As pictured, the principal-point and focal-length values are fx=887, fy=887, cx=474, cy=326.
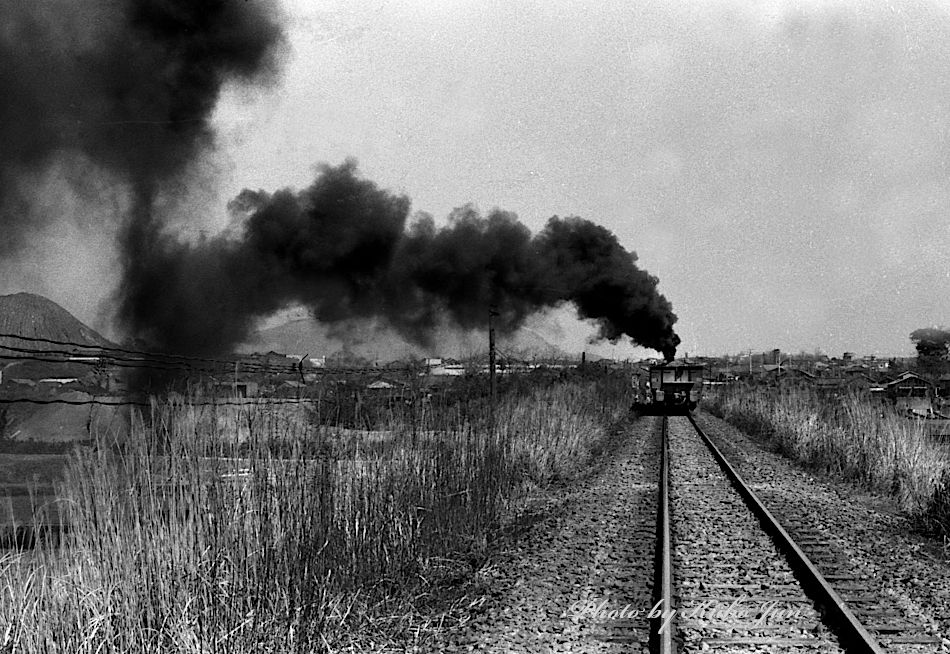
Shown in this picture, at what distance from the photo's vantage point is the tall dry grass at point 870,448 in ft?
40.0

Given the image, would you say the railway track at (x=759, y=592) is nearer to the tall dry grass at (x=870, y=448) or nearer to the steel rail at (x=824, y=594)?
the steel rail at (x=824, y=594)

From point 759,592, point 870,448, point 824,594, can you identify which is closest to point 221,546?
point 759,592

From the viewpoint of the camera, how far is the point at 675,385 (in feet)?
124

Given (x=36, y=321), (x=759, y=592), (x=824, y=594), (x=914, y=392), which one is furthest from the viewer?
(x=914, y=392)

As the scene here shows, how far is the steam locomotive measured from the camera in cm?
3756

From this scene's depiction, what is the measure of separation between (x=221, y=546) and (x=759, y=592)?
184 inches

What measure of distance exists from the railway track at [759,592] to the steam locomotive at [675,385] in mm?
25249

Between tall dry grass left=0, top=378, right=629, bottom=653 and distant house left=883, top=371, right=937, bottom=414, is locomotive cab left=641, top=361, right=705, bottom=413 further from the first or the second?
tall dry grass left=0, top=378, right=629, bottom=653

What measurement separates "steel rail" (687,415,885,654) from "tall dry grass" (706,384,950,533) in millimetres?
1896

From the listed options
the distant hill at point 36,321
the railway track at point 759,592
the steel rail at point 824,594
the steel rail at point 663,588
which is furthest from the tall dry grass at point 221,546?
the distant hill at point 36,321

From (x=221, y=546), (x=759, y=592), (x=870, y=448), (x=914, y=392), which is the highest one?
(x=914, y=392)

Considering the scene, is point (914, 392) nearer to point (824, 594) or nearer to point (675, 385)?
point (675, 385)

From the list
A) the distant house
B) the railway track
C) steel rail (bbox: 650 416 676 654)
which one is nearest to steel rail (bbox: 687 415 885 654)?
the railway track

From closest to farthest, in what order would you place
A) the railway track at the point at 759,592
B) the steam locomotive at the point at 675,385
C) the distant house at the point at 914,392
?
the railway track at the point at 759,592 → the distant house at the point at 914,392 → the steam locomotive at the point at 675,385
